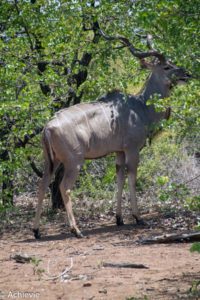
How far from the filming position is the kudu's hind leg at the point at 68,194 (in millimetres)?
9570

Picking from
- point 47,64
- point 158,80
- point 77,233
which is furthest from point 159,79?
point 77,233

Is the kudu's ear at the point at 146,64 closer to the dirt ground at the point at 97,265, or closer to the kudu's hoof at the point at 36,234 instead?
the dirt ground at the point at 97,265

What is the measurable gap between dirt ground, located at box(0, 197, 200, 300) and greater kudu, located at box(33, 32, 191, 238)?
0.43 metres

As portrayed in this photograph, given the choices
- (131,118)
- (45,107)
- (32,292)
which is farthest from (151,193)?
(32,292)

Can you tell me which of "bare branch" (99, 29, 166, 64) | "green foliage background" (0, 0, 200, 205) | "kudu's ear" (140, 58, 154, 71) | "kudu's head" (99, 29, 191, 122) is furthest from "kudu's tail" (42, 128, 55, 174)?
"kudu's ear" (140, 58, 154, 71)

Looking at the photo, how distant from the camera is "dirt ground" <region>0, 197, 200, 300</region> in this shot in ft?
20.1

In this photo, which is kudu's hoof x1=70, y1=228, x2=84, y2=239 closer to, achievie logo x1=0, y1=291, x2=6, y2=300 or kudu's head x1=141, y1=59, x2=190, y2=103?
kudu's head x1=141, y1=59, x2=190, y2=103

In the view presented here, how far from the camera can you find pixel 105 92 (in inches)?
428

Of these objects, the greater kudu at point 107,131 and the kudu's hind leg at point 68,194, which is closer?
the kudu's hind leg at point 68,194

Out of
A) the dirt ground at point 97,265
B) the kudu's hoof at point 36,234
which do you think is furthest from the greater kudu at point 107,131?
the dirt ground at point 97,265

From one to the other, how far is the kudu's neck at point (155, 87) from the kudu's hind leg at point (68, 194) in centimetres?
197

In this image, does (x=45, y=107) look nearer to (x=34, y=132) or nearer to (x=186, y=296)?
(x=34, y=132)

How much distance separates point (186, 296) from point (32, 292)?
4.52ft

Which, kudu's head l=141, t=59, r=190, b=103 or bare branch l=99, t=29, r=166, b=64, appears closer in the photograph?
bare branch l=99, t=29, r=166, b=64
